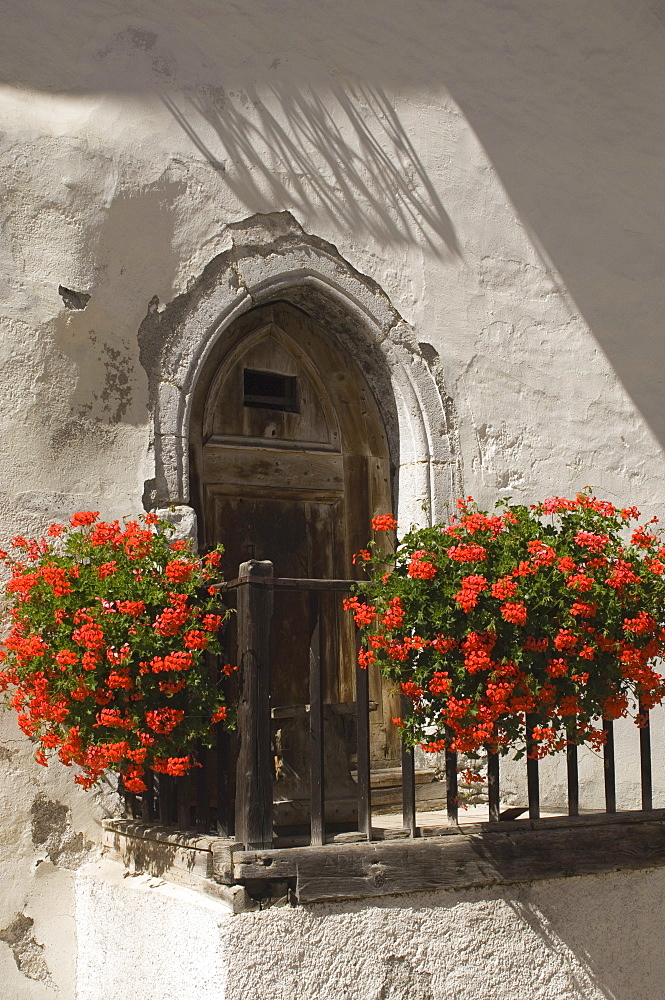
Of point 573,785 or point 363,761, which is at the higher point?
point 363,761

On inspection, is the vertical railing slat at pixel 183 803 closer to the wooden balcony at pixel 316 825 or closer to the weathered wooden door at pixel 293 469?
the wooden balcony at pixel 316 825

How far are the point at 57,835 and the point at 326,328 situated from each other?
242 cm

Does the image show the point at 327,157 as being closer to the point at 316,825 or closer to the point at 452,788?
the point at 452,788

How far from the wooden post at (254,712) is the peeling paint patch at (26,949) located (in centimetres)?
109

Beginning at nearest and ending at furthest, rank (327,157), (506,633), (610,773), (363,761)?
(506,633), (363,761), (610,773), (327,157)

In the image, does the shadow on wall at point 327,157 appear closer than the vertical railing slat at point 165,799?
No

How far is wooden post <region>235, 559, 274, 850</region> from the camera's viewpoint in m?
3.23

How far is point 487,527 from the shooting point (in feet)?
11.6

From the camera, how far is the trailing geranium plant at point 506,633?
3.33 metres

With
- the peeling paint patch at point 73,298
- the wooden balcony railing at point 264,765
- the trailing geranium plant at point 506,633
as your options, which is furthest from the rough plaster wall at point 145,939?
the peeling paint patch at point 73,298

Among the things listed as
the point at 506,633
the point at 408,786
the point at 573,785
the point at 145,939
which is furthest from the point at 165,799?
the point at 573,785

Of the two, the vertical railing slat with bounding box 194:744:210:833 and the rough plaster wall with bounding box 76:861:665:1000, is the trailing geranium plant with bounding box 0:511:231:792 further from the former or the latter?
the rough plaster wall with bounding box 76:861:665:1000

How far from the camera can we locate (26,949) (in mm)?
3828

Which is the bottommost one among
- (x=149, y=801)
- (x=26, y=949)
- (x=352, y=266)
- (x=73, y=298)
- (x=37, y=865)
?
(x=26, y=949)
